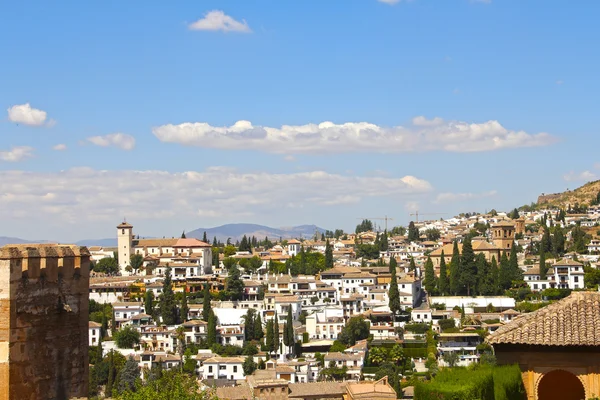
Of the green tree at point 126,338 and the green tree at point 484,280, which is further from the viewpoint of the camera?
the green tree at point 484,280

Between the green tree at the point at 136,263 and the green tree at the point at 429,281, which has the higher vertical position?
the green tree at the point at 136,263

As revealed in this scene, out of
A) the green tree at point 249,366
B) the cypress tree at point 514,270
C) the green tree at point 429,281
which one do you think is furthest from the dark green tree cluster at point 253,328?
the cypress tree at point 514,270

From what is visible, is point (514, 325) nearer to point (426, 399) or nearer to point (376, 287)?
point (426, 399)

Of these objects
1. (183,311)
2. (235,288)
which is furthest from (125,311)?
(235,288)

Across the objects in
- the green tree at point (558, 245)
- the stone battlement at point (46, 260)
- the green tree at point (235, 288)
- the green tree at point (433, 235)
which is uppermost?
the green tree at point (433, 235)

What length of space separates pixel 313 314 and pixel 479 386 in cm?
7566

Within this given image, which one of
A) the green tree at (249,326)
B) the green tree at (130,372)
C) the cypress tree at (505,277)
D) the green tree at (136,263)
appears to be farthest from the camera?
the green tree at (136,263)

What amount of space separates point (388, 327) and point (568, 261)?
75.7 feet

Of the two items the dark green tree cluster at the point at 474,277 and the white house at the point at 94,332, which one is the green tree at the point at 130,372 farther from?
the dark green tree cluster at the point at 474,277

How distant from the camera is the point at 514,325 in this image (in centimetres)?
1253

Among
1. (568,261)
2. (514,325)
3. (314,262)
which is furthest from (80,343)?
(314,262)

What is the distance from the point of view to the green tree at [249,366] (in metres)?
71.5

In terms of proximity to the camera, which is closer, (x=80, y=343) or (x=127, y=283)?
(x=80, y=343)

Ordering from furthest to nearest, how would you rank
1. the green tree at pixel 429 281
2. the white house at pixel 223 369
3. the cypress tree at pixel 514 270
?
the green tree at pixel 429 281 → the cypress tree at pixel 514 270 → the white house at pixel 223 369
